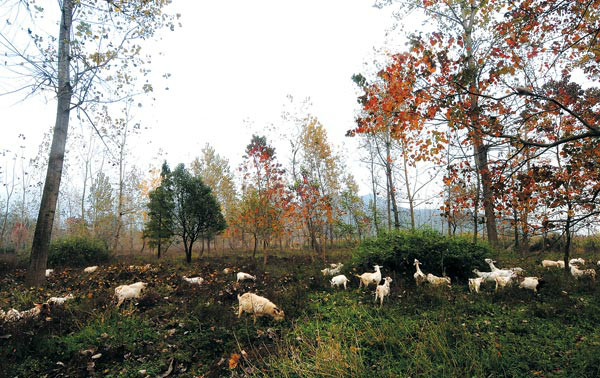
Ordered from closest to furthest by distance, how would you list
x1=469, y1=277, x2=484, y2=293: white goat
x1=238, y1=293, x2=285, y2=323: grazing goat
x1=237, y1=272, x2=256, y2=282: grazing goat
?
x1=238, y1=293, x2=285, y2=323: grazing goat → x1=469, y1=277, x2=484, y2=293: white goat → x1=237, y1=272, x2=256, y2=282: grazing goat

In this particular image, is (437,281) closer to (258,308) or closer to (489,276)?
(489,276)

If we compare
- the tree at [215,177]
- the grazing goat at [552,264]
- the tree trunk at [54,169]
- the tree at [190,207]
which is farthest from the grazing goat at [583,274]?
the tree at [215,177]

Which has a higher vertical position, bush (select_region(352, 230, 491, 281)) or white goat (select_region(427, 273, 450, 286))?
bush (select_region(352, 230, 491, 281))

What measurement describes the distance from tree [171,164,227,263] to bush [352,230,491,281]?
415 inches

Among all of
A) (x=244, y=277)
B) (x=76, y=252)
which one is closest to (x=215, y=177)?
(x=76, y=252)

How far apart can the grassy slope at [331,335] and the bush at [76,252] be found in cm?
802

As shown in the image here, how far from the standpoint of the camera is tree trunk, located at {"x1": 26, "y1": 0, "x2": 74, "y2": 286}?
705 centimetres

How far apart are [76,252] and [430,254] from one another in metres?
15.9

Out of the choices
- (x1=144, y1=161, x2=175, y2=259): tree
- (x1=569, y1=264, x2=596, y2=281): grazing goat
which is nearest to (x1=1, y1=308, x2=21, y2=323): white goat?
(x1=144, y1=161, x2=175, y2=259): tree

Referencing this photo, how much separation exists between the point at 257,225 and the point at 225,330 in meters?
8.48

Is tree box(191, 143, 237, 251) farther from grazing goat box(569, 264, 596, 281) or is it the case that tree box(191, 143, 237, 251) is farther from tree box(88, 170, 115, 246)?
grazing goat box(569, 264, 596, 281)

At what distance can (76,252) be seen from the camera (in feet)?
43.3

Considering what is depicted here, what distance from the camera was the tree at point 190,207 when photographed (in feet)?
49.6

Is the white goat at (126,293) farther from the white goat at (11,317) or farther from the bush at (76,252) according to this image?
the bush at (76,252)
